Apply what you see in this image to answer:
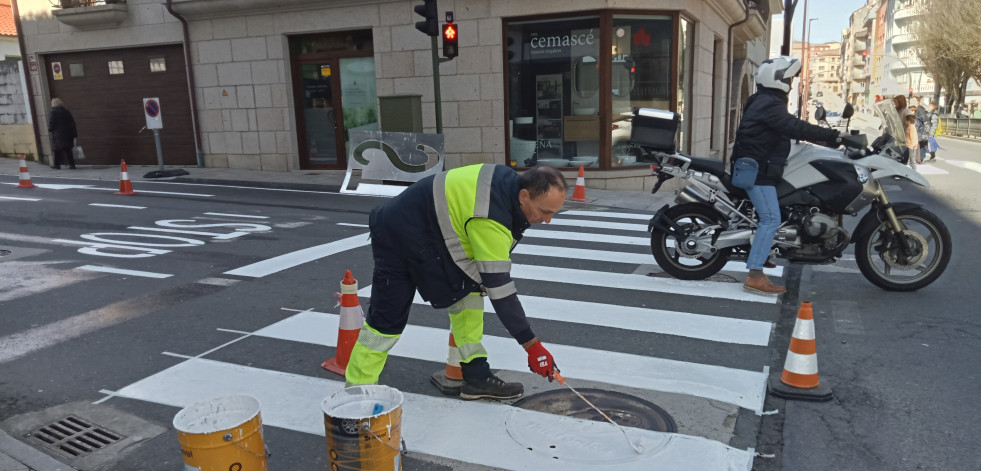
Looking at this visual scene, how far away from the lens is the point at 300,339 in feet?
16.6

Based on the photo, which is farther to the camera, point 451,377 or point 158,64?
point 158,64

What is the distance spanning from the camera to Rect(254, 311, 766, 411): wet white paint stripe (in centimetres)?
414

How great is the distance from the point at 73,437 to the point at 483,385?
2.20 meters

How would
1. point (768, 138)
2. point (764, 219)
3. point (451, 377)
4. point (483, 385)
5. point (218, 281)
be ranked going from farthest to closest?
1. point (218, 281)
2. point (764, 219)
3. point (768, 138)
4. point (451, 377)
5. point (483, 385)

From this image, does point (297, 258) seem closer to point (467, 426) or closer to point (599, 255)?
point (599, 255)

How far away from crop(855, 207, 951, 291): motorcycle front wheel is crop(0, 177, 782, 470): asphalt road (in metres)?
1.12

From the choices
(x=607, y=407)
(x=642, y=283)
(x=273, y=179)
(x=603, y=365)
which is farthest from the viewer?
(x=273, y=179)

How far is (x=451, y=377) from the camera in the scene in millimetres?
4234

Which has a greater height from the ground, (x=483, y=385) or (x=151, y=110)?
(x=151, y=110)

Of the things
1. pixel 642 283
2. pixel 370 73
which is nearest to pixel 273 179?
pixel 370 73

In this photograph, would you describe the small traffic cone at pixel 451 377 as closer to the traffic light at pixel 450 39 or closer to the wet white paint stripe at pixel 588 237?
the wet white paint stripe at pixel 588 237

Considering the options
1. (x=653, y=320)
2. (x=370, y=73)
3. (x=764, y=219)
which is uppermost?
(x=370, y=73)

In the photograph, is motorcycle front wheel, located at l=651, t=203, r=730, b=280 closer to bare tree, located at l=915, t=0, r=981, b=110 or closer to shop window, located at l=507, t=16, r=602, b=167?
shop window, located at l=507, t=16, r=602, b=167

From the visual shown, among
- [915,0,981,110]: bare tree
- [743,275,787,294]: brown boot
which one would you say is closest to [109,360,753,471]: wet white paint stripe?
[743,275,787,294]: brown boot
